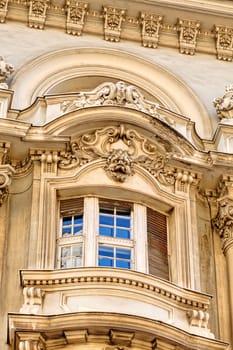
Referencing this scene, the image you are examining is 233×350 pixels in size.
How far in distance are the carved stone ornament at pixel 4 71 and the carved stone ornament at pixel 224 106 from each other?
462cm

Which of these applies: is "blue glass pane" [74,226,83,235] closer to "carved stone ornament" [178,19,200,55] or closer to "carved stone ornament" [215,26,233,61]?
"carved stone ornament" [178,19,200,55]

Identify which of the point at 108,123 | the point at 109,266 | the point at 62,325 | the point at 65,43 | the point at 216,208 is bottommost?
the point at 62,325

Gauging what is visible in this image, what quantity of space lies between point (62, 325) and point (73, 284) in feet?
3.54

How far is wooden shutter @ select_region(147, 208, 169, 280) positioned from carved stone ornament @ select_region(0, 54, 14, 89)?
433cm

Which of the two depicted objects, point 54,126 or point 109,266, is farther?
point 54,126

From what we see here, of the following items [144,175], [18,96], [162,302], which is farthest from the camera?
[18,96]

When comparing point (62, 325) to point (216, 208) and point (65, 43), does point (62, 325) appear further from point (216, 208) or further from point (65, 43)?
point (65, 43)

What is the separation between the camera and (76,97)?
2088 cm

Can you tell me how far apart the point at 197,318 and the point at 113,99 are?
16.7 ft

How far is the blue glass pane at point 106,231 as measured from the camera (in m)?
19.1

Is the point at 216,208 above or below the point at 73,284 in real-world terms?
above

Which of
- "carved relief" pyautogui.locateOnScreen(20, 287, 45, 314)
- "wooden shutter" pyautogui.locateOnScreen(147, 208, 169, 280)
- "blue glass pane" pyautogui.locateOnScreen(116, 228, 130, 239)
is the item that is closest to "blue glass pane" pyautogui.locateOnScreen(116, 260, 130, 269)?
"wooden shutter" pyautogui.locateOnScreen(147, 208, 169, 280)

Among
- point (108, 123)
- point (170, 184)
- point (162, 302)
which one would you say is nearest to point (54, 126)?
point (108, 123)

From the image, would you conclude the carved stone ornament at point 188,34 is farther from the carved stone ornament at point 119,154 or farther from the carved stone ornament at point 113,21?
the carved stone ornament at point 119,154
